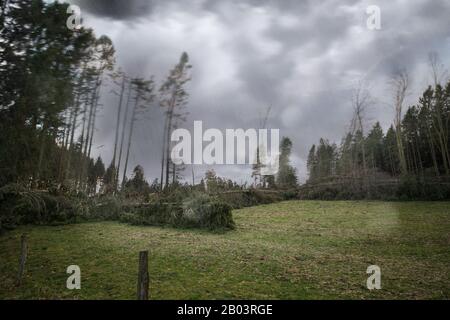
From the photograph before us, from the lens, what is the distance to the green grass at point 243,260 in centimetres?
503

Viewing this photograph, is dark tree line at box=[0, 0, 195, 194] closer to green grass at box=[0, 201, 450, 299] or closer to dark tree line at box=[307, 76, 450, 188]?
green grass at box=[0, 201, 450, 299]

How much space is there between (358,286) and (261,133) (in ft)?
65.7

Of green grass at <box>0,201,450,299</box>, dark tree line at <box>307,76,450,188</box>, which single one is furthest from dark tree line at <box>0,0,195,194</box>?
dark tree line at <box>307,76,450,188</box>

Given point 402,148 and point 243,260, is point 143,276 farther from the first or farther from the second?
point 402,148

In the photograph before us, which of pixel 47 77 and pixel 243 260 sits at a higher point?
pixel 47 77

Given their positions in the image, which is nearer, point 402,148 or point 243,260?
point 243,260

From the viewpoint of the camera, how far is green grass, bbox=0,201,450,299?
5.03 m

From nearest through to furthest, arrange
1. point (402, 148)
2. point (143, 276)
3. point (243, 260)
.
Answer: point (143, 276), point (243, 260), point (402, 148)

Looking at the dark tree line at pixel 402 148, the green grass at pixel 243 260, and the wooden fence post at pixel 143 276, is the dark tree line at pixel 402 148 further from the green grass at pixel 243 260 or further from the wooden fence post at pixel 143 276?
the wooden fence post at pixel 143 276

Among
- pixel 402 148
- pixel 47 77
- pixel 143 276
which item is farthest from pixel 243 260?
pixel 402 148

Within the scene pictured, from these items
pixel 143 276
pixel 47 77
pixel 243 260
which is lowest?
pixel 243 260

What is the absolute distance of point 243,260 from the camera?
22.4ft
